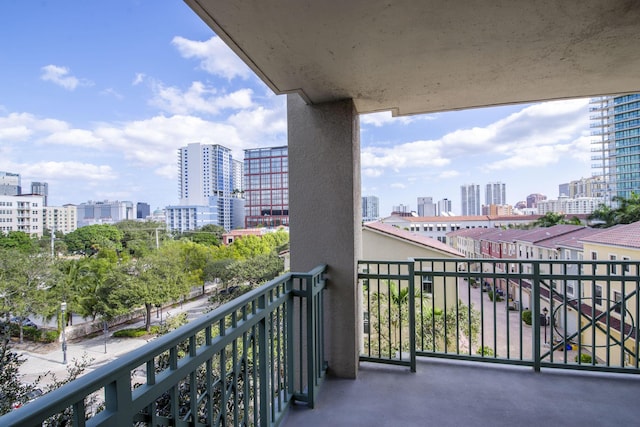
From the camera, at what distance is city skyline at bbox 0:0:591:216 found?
10.4m

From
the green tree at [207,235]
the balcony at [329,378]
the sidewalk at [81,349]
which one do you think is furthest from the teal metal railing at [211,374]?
the green tree at [207,235]

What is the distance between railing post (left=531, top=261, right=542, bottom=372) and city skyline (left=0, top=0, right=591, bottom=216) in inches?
162

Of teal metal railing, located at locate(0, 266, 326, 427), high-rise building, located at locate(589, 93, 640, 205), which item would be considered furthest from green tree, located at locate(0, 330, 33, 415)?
high-rise building, located at locate(589, 93, 640, 205)

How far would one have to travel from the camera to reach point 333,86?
78.4 inches

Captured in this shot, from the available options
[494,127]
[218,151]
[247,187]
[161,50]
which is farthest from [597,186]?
[161,50]

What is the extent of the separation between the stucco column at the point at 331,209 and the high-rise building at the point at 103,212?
12.9m

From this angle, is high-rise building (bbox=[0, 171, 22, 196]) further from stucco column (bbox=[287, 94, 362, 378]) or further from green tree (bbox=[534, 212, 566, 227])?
green tree (bbox=[534, 212, 566, 227])

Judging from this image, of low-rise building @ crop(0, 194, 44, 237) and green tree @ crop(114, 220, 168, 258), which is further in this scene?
green tree @ crop(114, 220, 168, 258)

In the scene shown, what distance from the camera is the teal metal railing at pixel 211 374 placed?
62cm

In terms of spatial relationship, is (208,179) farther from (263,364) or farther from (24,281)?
(263,364)

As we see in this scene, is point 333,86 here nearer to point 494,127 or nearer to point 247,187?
point 247,187

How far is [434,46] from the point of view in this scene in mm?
1528

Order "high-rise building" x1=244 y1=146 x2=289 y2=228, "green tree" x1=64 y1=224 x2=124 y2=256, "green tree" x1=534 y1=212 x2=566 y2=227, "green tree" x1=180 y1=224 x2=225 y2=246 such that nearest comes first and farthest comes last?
"green tree" x1=534 y1=212 x2=566 y2=227, "high-rise building" x1=244 y1=146 x2=289 y2=228, "green tree" x1=64 y1=224 x2=124 y2=256, "green tree" x1=180 y1=224 x2=225 y2=246

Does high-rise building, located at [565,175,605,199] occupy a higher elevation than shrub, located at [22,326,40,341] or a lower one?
higher
